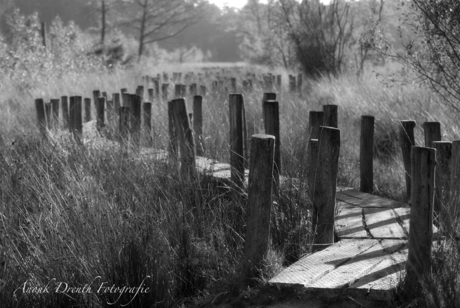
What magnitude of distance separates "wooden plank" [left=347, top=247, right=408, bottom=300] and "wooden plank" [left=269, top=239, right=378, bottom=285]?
213 millimetres

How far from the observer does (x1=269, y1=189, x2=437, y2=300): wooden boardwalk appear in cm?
312

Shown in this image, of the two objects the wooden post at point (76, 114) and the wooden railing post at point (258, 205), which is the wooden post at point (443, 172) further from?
the wooden post at point (76, 114)

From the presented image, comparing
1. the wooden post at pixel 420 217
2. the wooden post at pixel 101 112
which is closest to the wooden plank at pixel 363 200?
the wooden post at pixel 420 217

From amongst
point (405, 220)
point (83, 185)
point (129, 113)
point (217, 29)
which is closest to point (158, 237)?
point (83, 185)

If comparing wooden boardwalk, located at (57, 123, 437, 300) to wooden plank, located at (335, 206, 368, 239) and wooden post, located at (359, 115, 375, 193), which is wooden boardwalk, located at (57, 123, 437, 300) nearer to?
wooden plank, located at (335, 206, 368, 239)

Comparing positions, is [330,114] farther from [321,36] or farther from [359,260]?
[321,36]

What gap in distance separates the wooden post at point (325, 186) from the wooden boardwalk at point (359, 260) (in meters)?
0.10

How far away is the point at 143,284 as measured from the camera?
369 cm

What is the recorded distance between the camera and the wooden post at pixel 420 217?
9.67 feet

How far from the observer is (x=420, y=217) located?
297cm

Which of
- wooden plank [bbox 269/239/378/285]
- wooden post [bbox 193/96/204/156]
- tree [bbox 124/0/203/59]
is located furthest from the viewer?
tree [bbox 124/0/203/59]

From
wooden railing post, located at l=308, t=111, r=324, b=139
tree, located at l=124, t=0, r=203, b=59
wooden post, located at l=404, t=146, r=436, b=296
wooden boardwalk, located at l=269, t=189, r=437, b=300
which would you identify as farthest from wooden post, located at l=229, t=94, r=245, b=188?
tree, located at l=124, t=0, r=203, b=59

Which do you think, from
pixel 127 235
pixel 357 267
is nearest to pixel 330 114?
pixel 357 267

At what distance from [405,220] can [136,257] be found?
5.64 ft
